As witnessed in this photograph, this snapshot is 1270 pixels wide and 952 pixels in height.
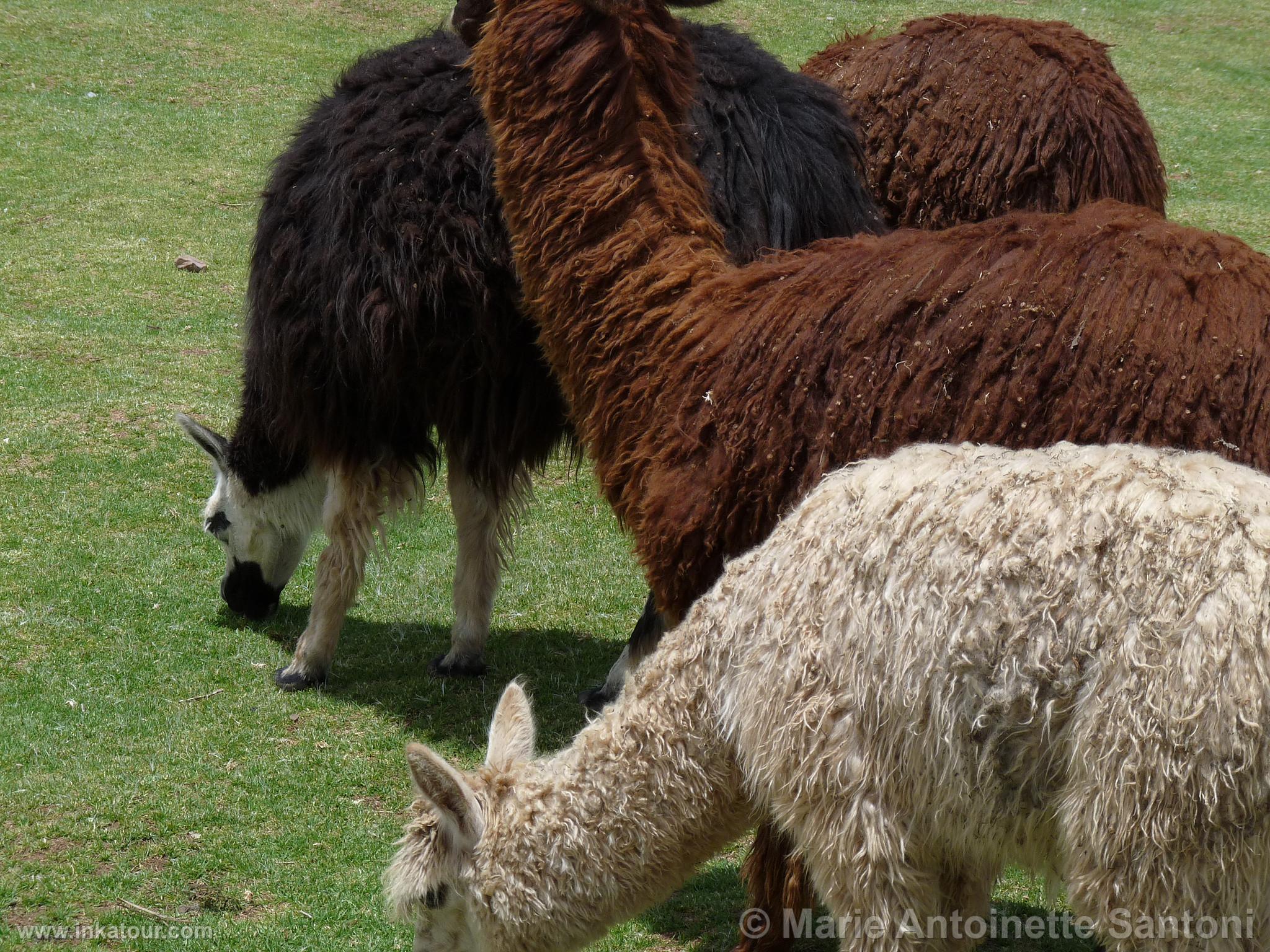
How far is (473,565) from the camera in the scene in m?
5.82

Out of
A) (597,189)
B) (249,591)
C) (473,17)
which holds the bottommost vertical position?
(249,591)

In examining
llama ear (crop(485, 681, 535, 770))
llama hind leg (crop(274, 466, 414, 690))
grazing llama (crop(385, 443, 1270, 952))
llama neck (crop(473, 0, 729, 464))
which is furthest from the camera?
llama hind leg (crop(274, 466, 414, 690))

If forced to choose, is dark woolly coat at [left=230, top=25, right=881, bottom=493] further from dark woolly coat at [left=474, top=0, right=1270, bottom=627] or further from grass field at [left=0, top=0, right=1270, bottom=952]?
grass field at [left=0, top=0, right=1270, bottom=952]

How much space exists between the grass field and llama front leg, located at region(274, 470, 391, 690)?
0.13 meters

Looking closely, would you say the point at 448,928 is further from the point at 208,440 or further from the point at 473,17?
the point at 208,440

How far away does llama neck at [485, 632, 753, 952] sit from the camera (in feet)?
9.21

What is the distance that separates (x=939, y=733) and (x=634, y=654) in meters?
2.68

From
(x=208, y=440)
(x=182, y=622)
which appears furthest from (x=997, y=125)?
(x=182, y=622)

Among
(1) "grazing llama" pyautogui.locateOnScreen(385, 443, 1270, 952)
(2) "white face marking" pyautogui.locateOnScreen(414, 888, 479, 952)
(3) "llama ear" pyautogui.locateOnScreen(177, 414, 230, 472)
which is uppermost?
(1) "grazing llama" pyautogui.locateOnScreen(385, 443, 1270, 952)

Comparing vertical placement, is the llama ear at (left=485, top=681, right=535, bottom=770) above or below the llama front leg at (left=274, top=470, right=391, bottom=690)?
above

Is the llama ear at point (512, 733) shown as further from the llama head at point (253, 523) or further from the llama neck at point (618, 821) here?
the llama head at point (253, 523)

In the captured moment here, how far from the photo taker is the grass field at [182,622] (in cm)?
416

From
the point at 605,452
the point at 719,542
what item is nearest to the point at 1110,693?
the point at 719,542

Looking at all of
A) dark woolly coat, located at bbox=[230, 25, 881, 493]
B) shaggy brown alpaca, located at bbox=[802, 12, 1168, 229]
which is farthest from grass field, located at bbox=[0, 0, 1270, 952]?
shaggy brown alpaca, located at bbox=[802, 12, 1168, 229]
